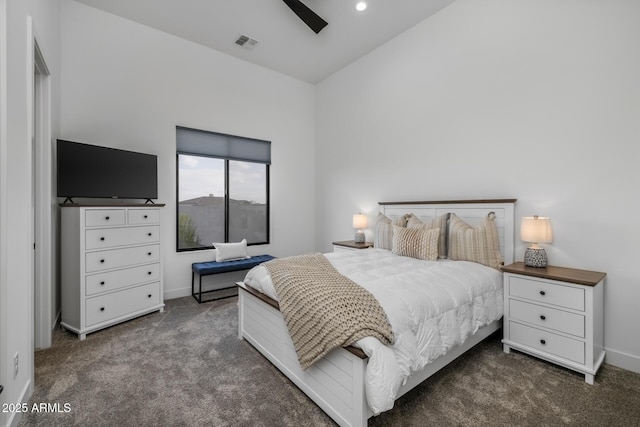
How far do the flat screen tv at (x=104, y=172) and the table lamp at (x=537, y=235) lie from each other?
387 cm

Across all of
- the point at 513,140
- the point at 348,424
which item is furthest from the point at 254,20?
the point at 348,424


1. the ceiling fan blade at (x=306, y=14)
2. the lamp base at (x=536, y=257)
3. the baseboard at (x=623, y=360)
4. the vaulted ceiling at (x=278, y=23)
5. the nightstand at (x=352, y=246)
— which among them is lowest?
the baseboard at (x=623, y=360)

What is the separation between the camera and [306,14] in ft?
9.71

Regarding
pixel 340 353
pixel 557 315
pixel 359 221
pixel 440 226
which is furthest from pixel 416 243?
pixel 340 353

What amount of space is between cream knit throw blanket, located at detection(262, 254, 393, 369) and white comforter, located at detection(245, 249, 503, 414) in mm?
68

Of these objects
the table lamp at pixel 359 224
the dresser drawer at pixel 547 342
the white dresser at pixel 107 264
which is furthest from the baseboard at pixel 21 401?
the table lamp at pixel 359 224

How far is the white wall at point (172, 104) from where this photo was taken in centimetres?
313

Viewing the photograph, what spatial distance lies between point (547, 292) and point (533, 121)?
154 centimetres

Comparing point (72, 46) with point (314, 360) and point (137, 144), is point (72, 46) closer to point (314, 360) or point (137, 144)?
point (137, 144)

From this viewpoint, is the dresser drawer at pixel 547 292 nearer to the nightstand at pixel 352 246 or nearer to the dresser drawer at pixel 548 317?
the dresser drawer at pixel 548 317

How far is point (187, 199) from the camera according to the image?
393 cm

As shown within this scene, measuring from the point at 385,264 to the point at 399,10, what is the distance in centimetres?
294

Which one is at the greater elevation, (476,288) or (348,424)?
(476,288)

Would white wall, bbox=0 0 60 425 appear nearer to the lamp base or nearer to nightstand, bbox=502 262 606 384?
nightstand, bbox=502 262 606 384
